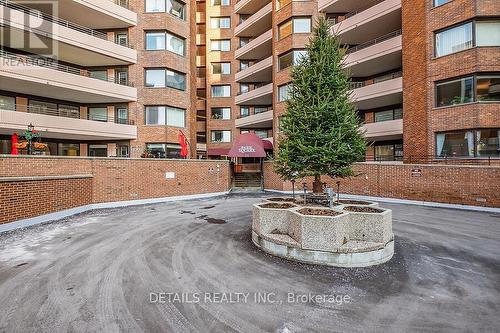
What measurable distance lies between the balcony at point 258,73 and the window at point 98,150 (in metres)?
18.0

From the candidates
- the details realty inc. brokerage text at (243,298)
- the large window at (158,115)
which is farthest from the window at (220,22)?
the details realty inc. brokerage text at (243,298)

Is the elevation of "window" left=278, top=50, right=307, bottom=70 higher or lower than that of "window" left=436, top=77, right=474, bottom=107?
higher

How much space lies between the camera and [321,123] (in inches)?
350

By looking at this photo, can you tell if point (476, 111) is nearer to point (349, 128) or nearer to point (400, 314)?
point (349, 128)

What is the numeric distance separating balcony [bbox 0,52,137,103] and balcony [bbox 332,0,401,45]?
19100mm

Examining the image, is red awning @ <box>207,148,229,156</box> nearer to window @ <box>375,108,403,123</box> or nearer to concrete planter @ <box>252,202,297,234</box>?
window @ <box>375,108,403,123</box>

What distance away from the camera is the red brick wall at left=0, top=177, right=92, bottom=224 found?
905 cm

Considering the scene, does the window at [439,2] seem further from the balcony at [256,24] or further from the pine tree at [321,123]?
the balcony at [256,24]

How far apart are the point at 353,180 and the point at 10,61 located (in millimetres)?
24747

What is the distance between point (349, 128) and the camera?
8906mm

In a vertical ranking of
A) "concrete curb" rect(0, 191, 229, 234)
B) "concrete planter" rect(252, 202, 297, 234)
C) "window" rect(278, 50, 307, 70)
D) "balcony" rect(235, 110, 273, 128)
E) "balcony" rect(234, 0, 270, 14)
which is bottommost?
"concrete curb" rect(0, 191, 229, 234)

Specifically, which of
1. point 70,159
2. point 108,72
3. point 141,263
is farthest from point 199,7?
point 141,263

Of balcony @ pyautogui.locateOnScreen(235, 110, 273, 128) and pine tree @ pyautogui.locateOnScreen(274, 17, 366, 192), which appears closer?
pine tree @ pyautogui.locateOnScreen(274, 17, 366, 192)

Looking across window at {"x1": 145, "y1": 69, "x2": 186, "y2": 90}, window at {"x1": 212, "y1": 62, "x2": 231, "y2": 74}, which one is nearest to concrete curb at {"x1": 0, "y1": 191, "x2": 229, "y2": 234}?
window at {"x1": 145, "y1": 69, "x2": 186, "y2": 90}
